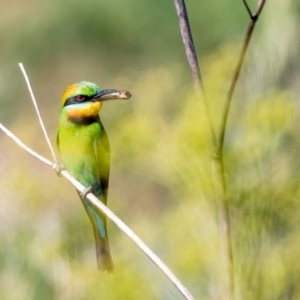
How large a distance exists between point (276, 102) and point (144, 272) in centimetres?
26

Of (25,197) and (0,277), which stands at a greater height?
(25,197)

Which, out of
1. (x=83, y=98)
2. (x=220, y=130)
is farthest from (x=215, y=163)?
(x=83, y=98)

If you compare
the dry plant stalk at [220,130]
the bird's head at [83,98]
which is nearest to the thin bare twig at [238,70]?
the dry plant stalk at [220,130]

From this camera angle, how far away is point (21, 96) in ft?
13.1

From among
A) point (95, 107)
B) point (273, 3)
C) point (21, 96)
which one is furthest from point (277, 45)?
point (21, 96)

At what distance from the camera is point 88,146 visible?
94 centimetres

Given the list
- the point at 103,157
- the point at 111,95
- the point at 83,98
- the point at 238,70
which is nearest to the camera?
the point at 238,70

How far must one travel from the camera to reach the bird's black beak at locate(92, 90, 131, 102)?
0.59 metres

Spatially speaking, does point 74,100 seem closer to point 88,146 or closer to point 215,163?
point 88,146

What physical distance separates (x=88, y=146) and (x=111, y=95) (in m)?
0.30

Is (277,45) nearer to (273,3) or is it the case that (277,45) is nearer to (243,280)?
(273,3)

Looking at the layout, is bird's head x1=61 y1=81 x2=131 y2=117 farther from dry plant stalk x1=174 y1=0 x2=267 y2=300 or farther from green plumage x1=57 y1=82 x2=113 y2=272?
dry plant stalk x1=174 y1=0 x2=267 y2=300

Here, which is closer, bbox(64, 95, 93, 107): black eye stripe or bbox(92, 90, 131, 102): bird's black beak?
bbox(92, 90, 131, 102): bird's black beak

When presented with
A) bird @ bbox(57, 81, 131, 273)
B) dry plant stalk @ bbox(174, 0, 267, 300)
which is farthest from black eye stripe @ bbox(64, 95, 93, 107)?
dry plant stalk @ bbox(174, 0, 267, 300)
